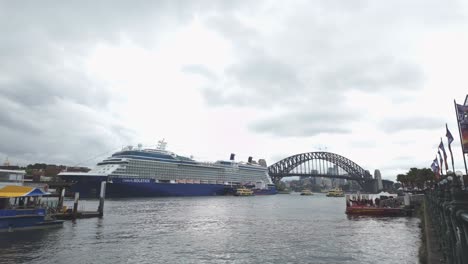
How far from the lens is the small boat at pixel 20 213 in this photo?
29.5m

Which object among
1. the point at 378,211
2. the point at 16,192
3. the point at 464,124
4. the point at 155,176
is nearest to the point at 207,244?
the point at 464,124

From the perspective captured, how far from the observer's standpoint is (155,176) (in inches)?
4126

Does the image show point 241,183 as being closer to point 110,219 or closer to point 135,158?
point 135,158

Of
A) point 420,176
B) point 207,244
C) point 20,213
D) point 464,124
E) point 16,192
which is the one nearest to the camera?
point 464,124

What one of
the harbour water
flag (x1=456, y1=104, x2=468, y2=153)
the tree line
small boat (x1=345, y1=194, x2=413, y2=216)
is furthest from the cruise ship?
flag (x1=456, y1=104, x2=468, y2=153)

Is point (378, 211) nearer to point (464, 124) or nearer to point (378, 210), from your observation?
point (378, 210)

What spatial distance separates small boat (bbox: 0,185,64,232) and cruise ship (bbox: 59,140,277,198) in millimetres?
45075

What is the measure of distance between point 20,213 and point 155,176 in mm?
74878

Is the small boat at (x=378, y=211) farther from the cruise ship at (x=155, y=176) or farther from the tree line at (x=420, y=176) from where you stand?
the cruise ship at (x=155, y=176)

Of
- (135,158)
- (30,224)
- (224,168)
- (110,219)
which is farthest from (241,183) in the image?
(30,224)

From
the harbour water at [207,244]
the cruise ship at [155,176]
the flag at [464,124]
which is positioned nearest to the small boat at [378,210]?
the harbour water at [207,244]

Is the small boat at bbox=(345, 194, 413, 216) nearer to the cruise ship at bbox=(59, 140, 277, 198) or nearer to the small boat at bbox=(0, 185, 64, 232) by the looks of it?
the small boat at bbox=(0, 185, 64, 232)

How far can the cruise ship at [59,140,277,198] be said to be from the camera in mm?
87062

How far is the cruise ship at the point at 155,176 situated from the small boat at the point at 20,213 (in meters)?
45.1
